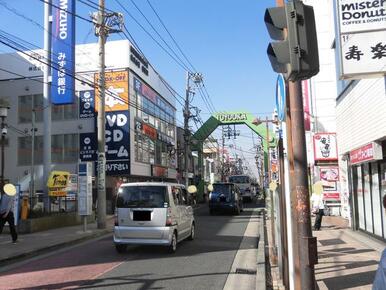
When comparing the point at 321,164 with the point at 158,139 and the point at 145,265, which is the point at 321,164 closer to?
the point at 145,265

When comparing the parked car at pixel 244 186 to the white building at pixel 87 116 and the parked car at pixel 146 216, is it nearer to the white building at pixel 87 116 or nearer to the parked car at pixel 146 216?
the white building at pixel 87 116

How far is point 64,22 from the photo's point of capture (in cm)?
2683

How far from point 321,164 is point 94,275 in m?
18.5

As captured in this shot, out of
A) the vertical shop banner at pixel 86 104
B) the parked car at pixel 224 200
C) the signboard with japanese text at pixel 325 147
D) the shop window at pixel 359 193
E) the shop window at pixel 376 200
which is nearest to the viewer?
the shop window at pixel 376 200

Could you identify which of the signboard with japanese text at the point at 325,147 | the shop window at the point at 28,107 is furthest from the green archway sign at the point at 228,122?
the signboard with japanese text at the point at 325,147

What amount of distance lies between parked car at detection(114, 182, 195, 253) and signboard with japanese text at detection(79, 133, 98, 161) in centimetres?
2527

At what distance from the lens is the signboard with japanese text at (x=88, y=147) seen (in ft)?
129

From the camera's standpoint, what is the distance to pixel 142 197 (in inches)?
570

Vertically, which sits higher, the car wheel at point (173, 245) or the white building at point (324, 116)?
the white building at point (324, 116)

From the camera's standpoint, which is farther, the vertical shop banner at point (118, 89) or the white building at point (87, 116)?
the white building at point (87, 116)

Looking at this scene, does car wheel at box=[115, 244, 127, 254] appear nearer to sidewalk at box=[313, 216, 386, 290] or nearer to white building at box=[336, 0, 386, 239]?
sidewalk at box=[313, 216, 386, 290]

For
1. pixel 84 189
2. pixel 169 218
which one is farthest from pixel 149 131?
pixel 169 218

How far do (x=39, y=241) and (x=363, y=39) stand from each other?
40.5 ft

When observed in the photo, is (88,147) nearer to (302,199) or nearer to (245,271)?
(245,271)
